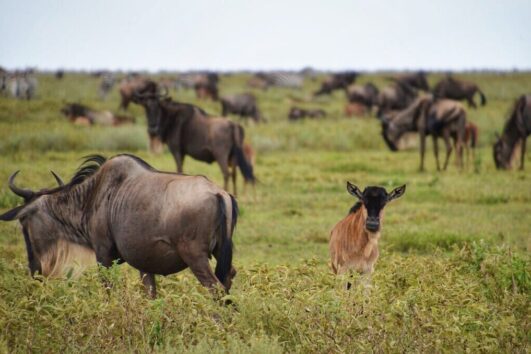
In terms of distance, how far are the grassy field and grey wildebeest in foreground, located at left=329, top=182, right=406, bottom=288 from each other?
18cm

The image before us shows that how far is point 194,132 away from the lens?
1552 cm

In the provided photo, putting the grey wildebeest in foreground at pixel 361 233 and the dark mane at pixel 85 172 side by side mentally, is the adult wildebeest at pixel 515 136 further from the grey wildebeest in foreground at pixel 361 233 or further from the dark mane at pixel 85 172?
the dark mane at pixel 85 172

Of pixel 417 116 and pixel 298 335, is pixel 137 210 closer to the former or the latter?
pixel 298 335

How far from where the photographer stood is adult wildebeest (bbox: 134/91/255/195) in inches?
607

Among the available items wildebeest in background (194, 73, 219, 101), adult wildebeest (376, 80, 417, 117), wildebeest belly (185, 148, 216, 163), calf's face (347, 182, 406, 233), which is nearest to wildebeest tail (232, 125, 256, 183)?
wildebeest belly (185, 148, 216, 163)

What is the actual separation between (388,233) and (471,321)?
5.76 metres

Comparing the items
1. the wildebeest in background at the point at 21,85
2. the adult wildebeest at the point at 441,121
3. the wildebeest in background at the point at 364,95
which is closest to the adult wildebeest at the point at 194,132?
the adult wildebeest at the point at 441,121

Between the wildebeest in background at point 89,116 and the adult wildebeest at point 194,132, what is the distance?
10.7 meters

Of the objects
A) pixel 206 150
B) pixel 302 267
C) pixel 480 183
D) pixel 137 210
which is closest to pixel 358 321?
pixel 302 267

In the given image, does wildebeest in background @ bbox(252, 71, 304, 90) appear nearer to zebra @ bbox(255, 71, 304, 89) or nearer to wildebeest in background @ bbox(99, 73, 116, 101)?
zebra @ bbox(255, 71, 304, 89)

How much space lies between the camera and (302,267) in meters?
7.51

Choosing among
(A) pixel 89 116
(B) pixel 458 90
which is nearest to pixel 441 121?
(A) pixel 89 116

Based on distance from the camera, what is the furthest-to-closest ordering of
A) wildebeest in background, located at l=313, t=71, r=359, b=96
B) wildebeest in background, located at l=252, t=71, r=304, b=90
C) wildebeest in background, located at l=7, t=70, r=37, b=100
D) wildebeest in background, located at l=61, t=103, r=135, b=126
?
wildebeest in background, located at l=252, t=71, r=304, b=90, wildebeest in background, located at l=313, t=71, r=359, b=96, wildebeest in background, located at l=7, t=70, r=37, b=100, wildebeest in background, located at l=61, t=103, r=135, b=126

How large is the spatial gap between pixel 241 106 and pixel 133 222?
956 inches
